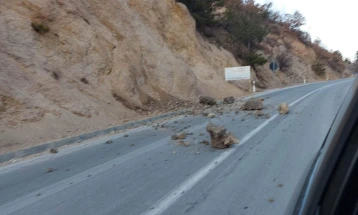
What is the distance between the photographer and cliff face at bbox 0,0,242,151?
1421cm

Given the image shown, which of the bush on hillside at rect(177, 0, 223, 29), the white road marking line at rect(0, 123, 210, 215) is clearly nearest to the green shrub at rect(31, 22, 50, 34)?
the white road marking line at rect(0, 123, 210, 215)

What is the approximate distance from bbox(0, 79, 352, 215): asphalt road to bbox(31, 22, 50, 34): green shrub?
6916mm

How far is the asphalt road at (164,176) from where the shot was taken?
245 inches

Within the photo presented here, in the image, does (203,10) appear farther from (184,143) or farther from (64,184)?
(64,184)

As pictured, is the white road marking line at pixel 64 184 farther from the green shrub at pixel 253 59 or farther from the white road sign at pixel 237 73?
the green shrub at pixel 253 59

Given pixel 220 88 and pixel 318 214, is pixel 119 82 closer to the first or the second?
pixel 220 88

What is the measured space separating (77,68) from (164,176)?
463 inches

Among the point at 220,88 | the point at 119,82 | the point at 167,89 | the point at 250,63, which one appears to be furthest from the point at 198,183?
the point at 250,63

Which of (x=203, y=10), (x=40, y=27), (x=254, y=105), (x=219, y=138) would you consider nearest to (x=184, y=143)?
(x=219, y=138)

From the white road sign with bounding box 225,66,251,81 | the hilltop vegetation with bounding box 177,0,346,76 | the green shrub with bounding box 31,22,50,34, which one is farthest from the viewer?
the hilltop vegetation with bounding box 177,0,346,76

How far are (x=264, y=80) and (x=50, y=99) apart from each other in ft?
115

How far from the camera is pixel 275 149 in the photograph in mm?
10242

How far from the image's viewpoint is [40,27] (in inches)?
715

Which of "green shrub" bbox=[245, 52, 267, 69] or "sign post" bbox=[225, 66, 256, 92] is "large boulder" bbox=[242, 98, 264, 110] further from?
"green shrub" bbox=[245, 52, 267, 69]
